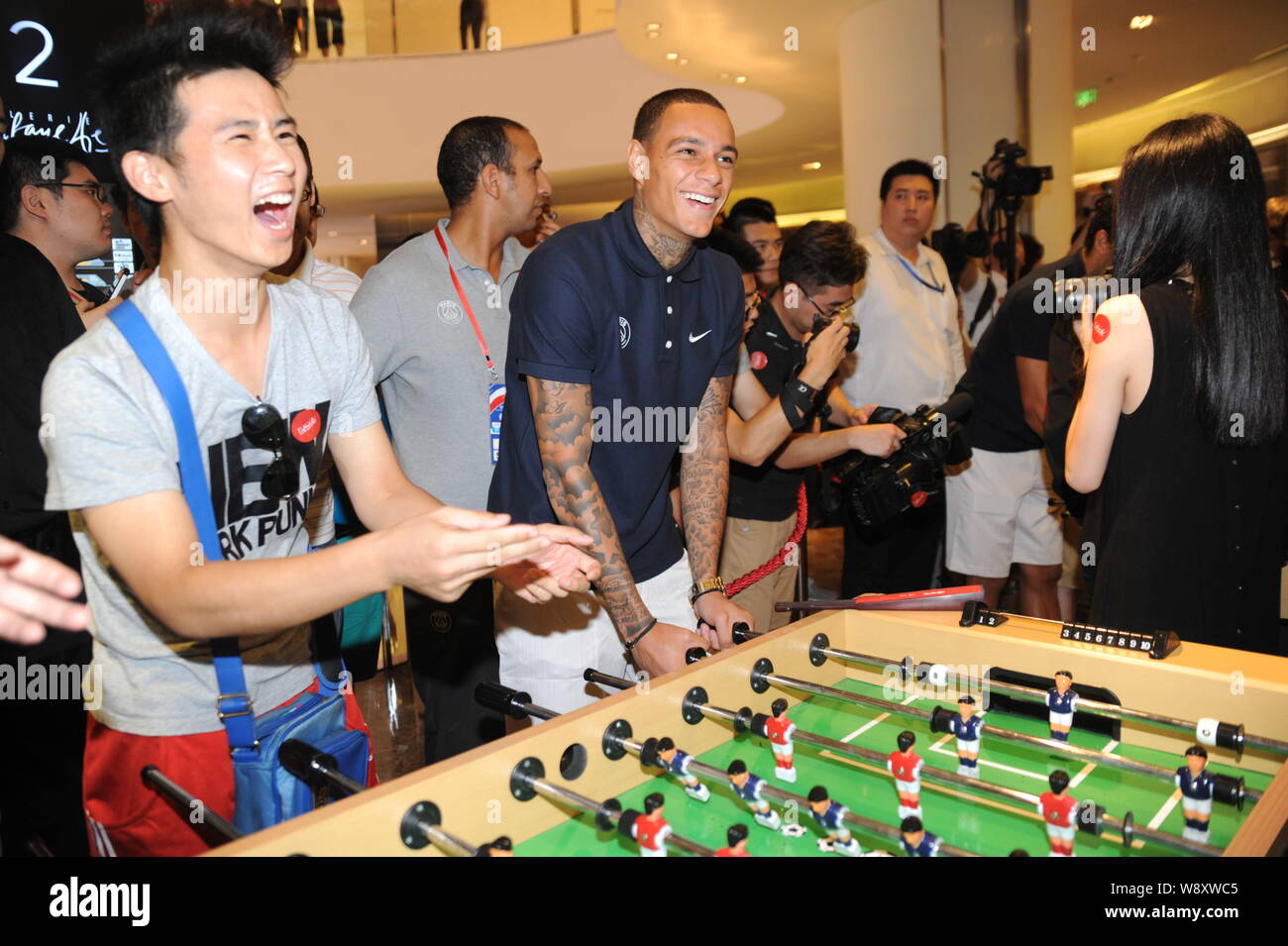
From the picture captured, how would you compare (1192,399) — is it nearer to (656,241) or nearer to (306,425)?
(656,241)

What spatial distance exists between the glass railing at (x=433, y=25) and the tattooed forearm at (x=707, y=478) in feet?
29.5

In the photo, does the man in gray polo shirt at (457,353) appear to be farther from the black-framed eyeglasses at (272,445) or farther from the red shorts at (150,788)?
the red shorts at (150,788)

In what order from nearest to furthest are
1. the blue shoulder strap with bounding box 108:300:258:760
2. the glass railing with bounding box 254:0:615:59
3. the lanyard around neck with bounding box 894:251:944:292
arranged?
1. the blue shoulder strap with bounding box 108:300:258:760
2. the lanyard around neck with bounding box 894:251:944:292
3. the glass railing with bounding box 254:0:615:59

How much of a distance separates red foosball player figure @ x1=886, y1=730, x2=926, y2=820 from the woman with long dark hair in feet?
3.19

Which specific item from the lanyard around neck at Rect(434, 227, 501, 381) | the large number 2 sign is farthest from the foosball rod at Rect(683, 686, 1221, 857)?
the large number 2 sign

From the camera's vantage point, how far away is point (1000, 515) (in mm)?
3613

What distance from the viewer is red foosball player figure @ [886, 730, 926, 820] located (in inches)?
47.9

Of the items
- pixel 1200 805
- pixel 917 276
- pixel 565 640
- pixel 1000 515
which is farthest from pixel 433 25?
pixel 1200 805

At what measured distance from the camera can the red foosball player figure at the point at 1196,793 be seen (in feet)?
3.80

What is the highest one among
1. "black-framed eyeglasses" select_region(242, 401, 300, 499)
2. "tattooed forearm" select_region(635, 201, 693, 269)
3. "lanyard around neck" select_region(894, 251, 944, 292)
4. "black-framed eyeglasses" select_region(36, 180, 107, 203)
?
"black-framed eyeglasses" select_region(36, 180, 107, 203)

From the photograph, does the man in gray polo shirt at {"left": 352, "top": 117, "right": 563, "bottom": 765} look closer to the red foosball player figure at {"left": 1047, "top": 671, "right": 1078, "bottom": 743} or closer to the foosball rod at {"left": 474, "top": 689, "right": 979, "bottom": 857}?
the foosball rod at {"left": 474, "top": 689, "right": 979, "bottom": 857}
